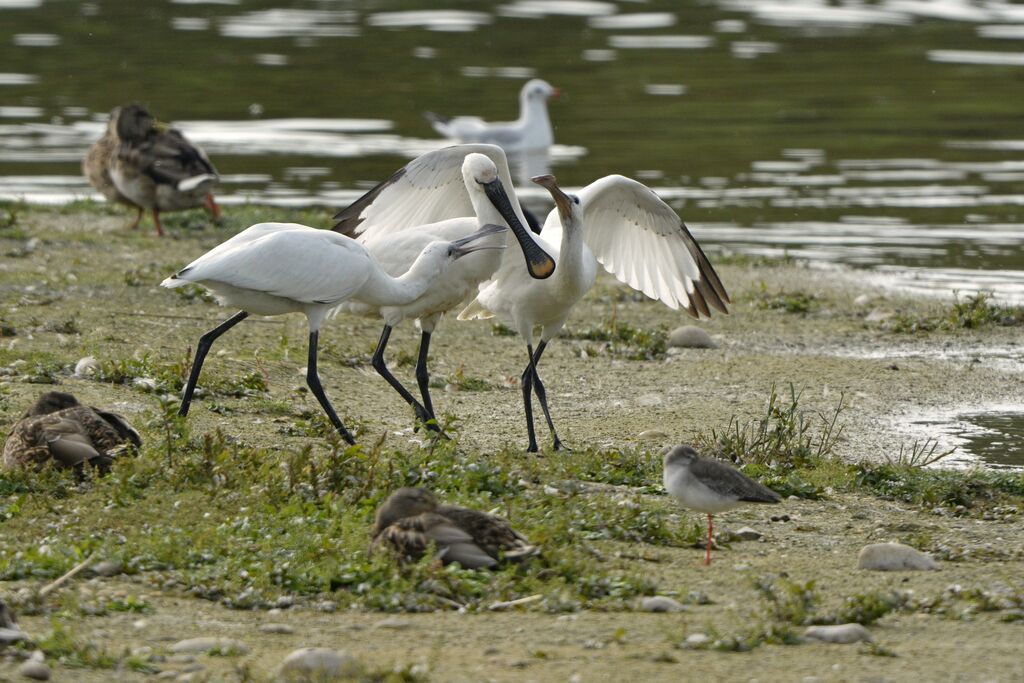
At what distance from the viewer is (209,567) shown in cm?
561

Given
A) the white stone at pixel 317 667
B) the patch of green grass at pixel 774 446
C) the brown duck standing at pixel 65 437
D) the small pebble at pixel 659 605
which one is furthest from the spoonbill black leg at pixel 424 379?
the white stone at pixel 317 667

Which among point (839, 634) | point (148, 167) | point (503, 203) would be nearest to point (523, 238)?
point (503, 203)

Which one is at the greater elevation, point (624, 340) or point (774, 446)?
point (774, 446)

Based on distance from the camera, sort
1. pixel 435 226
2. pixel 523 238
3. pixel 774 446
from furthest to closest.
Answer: pixel 435 226, pixel 523 238, pixel 774 446

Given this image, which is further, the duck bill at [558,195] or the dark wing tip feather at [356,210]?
the dark wing tip feather at [356,210]

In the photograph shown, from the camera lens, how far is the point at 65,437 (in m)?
6.61

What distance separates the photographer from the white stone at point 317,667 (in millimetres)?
4500

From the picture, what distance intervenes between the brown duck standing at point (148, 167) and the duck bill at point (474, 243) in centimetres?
592

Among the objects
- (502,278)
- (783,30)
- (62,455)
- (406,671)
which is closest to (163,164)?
(502,278)

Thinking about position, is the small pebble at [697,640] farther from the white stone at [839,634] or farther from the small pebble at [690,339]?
the small pebble at [690,339]

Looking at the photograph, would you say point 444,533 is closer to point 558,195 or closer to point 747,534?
point 747,534

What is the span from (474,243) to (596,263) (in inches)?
32.5

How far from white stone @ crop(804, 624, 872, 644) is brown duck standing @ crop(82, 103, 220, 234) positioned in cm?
961

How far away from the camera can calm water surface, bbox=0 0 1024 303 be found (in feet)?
54.0
